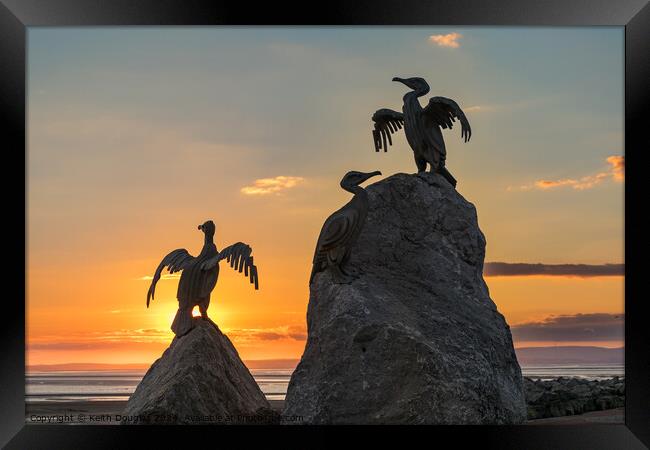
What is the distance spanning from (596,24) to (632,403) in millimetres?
4121

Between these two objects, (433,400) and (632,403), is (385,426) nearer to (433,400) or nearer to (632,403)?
(433,400)

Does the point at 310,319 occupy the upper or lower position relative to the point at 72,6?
lower

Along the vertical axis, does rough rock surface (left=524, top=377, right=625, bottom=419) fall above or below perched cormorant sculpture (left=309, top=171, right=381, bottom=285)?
below

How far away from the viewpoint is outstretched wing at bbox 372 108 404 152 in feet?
48.1

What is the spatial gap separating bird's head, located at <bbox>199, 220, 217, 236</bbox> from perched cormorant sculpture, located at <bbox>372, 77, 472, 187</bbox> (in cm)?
291

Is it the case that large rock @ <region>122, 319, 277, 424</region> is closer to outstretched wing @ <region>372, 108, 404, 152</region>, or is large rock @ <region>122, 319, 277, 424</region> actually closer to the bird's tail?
the bird's tail

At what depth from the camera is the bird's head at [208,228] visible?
14086 millimetres

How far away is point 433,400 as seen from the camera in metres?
11.5

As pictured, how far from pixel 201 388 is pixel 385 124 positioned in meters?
4.47

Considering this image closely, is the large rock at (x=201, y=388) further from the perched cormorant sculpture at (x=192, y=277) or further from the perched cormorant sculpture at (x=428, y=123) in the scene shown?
the perched cormorant sculpture at (x=428, y=123)

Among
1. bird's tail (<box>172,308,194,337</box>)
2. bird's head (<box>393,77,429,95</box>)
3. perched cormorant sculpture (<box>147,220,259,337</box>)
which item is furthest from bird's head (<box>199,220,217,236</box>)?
bird's head (<box>393,77,429,95</box>)

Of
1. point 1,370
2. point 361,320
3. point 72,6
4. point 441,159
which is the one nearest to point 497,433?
point 361,320

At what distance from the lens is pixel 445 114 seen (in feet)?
46.9

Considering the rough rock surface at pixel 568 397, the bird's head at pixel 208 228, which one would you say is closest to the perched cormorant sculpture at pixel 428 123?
the bird's head at pixel 208 228
